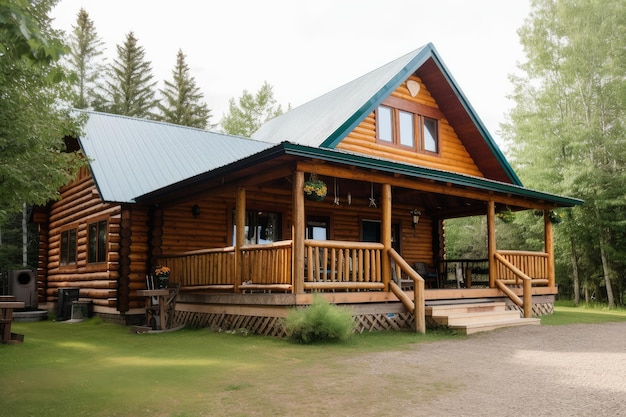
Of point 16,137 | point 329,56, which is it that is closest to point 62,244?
point 16,137

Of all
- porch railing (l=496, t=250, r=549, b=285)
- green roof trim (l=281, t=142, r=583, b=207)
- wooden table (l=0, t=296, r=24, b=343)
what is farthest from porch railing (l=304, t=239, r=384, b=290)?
wooden table (l=0, t=296, r=24, b=343)

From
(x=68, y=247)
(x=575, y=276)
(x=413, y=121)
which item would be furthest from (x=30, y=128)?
(x=575, y=276)

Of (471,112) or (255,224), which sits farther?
(471,112)

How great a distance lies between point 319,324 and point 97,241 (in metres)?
8.66

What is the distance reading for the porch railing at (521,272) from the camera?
1335 centimetres

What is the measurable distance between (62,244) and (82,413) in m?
14.6

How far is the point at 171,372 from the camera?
6809 mm

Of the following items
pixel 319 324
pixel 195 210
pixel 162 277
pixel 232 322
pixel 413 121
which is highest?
pixel 413 121

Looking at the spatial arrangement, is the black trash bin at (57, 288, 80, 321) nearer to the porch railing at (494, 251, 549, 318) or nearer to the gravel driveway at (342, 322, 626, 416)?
the gravel driveway at (342, 322, 626, 416)

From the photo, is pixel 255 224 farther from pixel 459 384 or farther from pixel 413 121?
pixel 459 384

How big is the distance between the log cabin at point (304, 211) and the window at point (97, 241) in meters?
0.05

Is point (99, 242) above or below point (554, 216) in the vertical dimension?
below

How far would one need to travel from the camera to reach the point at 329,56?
55812mm

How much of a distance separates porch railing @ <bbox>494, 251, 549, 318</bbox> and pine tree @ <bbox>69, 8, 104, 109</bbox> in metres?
31.8
